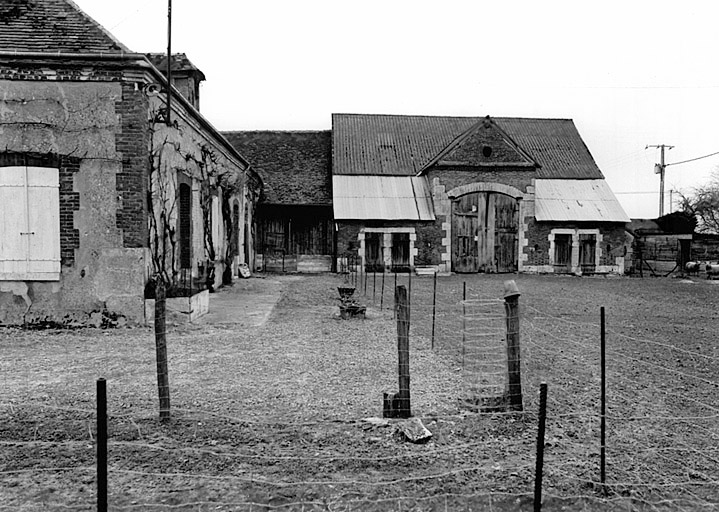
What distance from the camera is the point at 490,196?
25641 mm

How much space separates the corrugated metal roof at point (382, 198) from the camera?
24969mm

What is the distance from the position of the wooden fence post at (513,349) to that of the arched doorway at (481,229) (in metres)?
20.5

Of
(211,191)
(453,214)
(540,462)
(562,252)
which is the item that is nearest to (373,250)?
(453,214)

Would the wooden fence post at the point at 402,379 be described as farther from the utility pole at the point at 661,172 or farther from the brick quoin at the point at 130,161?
the utility pole at the point at 661,172

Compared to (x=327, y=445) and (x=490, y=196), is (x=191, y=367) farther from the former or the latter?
(x=490, y=196)

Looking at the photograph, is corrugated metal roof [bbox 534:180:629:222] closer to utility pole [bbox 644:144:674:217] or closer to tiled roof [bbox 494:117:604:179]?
tiled roof [bbox 494:117:604:179]

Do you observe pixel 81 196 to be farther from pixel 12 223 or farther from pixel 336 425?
pixel 336 425

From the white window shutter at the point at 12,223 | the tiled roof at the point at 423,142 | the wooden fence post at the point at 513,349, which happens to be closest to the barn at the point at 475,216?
the tiled roof at the point at 423,142

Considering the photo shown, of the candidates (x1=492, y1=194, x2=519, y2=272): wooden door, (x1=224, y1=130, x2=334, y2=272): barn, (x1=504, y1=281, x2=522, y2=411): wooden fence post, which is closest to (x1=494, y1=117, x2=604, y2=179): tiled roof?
(x1=492, y1=194, x2=519, y2=272): wooden door

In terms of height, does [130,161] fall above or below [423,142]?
below

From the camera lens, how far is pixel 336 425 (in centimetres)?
495

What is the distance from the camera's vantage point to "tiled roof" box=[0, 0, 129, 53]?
9.50 meters

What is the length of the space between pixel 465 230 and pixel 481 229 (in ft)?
2.36

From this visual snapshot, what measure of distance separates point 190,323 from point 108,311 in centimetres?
135
